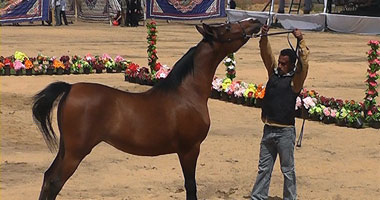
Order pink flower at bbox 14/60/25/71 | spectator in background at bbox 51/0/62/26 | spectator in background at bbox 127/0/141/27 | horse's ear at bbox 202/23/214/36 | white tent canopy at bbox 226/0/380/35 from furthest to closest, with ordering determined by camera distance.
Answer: spectator in background at bbox 127/0/141/27 < spectator in background at bbox 51/0/62/26 < white tent canopy at bbox 226/0/380/35 < pink flower at bbox 14/60/25/71 < horse's ear at bbox 202/23/214/36

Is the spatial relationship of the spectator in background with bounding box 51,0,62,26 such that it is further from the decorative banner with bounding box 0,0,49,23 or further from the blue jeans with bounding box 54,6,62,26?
the decorative banner with bounding box 0,0,49,23

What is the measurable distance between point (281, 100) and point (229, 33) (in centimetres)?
84

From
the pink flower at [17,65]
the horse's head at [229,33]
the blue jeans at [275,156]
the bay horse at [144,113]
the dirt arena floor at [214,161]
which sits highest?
the horse's head at [229,33]

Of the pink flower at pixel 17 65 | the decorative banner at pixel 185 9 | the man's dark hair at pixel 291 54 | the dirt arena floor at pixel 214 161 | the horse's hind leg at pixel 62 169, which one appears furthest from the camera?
the decorative banner at pixel 185 9

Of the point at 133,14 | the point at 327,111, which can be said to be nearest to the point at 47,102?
the point at 327,111

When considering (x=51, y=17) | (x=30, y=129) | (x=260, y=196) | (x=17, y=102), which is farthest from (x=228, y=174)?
(x=51, y=17)

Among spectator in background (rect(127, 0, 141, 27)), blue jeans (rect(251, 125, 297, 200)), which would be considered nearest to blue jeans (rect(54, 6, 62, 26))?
spectator in background (rect(127, 0, 141, 27))

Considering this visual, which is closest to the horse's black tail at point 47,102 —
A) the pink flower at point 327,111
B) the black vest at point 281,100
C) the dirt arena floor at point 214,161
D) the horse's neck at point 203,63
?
the horse's neck at point 203,63

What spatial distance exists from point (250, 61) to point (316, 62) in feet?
6.58

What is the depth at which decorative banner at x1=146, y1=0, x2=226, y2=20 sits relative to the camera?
122 feet

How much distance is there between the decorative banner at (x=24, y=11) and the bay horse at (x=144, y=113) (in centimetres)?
2905

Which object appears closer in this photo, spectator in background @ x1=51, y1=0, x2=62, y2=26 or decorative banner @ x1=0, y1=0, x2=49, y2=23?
decorative banner @ x1=0, y1=0, x2=49, y2=23

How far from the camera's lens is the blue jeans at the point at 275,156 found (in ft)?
21.0

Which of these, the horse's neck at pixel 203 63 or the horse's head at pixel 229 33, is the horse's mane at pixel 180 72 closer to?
the horse's neck at pixel 203 63
